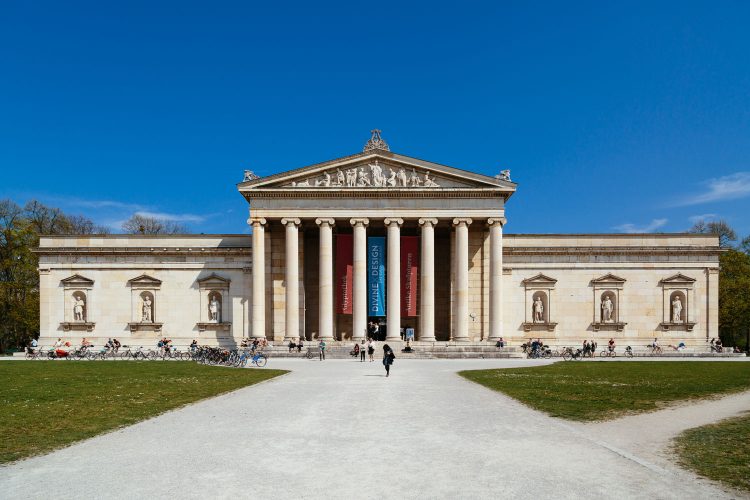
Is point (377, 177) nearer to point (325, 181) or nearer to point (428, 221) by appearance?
point (325, 181)

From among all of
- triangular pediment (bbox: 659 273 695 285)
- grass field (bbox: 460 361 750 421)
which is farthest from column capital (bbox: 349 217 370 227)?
triangular pediment (bbox: 659 273 695 285)

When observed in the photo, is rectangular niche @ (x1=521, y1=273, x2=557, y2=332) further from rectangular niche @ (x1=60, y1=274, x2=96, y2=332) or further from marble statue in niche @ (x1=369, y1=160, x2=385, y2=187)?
rectangular niche @ (x1=60, y1=274, x2=96, y2=332)

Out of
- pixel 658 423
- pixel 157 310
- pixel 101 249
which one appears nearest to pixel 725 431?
pixel 658 423

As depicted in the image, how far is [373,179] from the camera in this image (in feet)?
159

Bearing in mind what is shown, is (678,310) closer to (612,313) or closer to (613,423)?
(612,313)

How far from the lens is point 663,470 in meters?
9.78

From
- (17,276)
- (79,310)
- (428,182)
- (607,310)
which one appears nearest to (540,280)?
(607,310)

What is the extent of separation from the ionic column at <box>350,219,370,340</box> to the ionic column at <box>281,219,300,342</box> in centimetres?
504

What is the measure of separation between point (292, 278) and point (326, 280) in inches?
117

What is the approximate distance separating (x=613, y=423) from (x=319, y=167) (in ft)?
123

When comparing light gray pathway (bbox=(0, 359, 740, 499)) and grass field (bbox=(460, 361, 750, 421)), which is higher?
light gray pathway (bbox=(0, 359, 740, 499))

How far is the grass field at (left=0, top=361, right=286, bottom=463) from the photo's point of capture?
12.8m

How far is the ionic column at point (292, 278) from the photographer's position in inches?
1885

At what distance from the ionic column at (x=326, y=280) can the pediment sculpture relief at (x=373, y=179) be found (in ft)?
11.4
